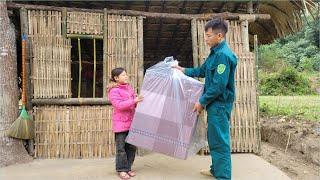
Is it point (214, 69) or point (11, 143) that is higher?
point (214, 69)

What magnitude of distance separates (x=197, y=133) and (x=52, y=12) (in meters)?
2.75

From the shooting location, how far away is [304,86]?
20.5 metres

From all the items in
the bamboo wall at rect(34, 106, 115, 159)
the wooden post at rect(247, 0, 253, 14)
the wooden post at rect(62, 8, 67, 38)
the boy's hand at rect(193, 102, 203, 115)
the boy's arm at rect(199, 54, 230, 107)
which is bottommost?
the bamboo wall at rect(34, 106, 115, 159)

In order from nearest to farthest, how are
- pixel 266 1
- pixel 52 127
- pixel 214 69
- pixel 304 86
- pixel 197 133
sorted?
pixel 214 69 → pixel 197 133 → pixel 52 127 → pixel 266 1 → pixel 304 86

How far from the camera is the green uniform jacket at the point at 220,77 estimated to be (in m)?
3.91

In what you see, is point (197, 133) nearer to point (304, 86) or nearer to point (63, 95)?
point (63, 95)

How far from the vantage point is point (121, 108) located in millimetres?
4266

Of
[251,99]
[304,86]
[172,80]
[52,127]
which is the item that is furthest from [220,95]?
[304,86]

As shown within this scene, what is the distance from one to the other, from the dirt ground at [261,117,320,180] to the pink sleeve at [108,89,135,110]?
2871 mm

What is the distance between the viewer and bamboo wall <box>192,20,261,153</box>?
5.68 metres

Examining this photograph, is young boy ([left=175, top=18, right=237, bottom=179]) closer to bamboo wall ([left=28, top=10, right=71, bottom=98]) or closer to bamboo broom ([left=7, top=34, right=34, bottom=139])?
bamboo wall ([left=28, top=10, right=71, bottom=98])

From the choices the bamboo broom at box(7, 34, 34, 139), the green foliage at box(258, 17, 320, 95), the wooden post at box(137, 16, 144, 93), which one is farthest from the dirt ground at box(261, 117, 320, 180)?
the green foliage at box(258, 17, 320, 95)

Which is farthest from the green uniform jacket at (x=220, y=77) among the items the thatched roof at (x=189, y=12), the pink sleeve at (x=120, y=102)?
the thatched roof at (x=189, y=12)

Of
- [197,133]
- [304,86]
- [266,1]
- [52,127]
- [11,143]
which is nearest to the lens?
[197,133]
